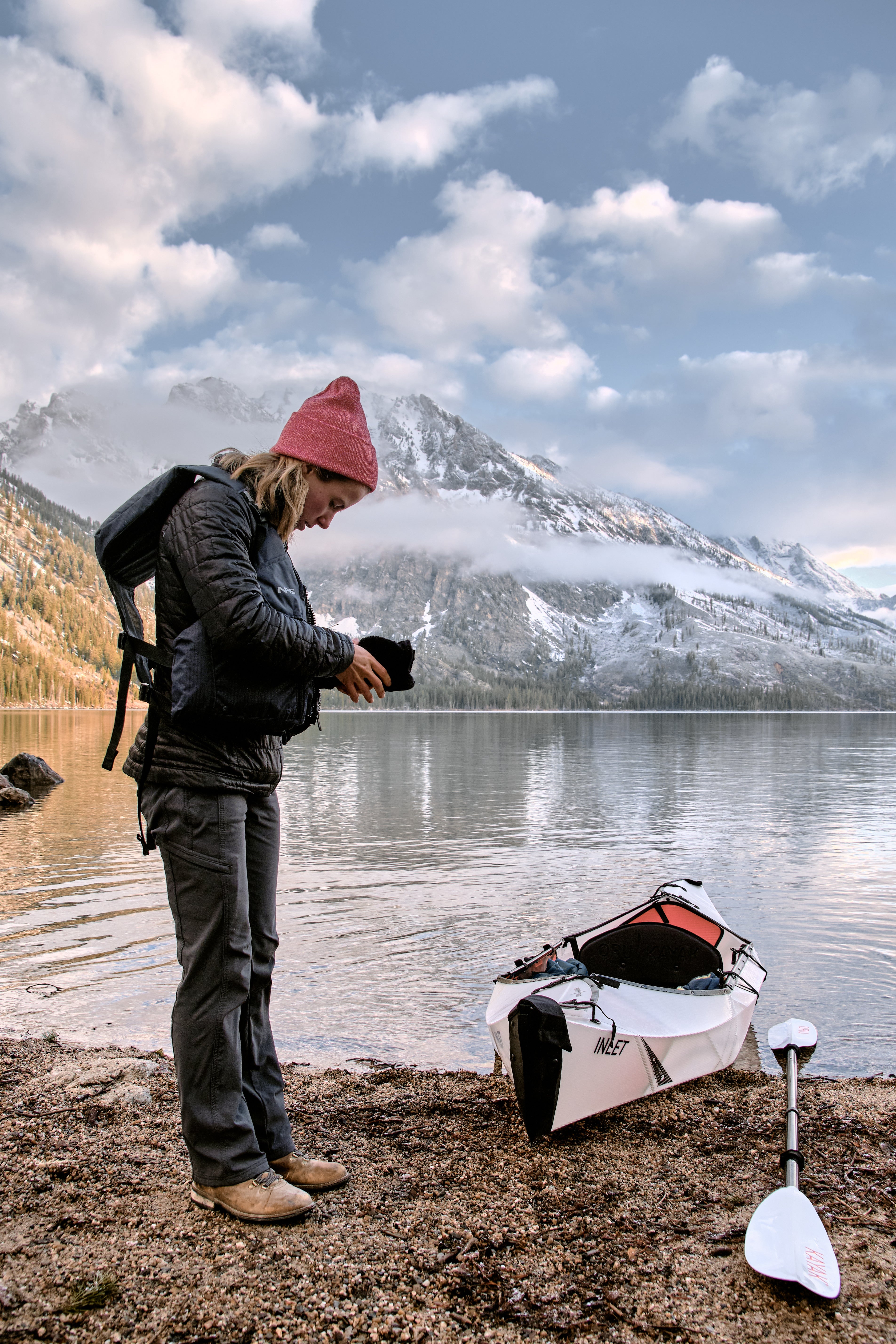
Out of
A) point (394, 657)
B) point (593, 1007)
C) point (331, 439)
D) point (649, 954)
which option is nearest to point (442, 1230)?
point (593, 1007)

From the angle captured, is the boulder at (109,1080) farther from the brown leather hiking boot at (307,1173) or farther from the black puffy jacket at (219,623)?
the black puffy jacket at (219,623)

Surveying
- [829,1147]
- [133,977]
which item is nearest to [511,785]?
[133,977]

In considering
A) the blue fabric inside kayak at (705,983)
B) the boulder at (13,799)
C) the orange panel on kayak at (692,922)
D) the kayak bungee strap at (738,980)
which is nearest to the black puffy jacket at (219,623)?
the blue fabric inside kayak at (705,983)

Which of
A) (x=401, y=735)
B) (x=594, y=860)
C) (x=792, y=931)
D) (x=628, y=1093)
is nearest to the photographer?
(x=628, y=1093)

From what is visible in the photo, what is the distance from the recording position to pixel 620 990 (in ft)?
25.5

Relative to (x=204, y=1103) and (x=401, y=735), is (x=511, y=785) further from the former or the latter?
(x=401, y=735)

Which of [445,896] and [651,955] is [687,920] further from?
[445,896]

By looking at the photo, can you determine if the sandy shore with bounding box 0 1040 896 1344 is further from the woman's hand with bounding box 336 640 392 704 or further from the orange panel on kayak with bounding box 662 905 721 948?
the orange panel on kayak with bounding box 662 905 721 948

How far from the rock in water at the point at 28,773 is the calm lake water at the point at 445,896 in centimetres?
169

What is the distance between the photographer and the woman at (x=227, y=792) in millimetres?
4133

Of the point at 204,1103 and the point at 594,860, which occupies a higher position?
the point at 204,1103

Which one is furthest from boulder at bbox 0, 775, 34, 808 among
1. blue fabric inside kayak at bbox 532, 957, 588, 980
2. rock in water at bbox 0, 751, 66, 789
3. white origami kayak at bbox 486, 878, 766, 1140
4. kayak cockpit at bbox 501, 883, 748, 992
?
blue fabric inside kayak at bbox 532, 957, 588, 980

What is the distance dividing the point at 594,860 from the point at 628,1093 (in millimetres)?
20074

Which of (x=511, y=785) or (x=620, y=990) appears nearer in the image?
(x=620, y=990)
